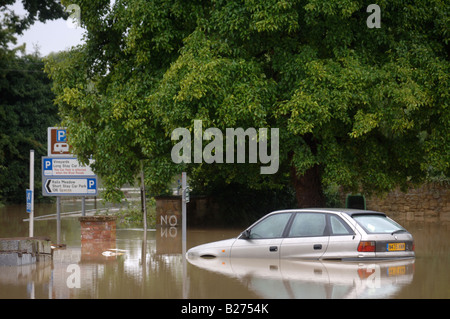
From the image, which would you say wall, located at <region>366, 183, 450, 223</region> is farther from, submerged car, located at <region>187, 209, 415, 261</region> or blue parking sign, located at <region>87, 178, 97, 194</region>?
submerged car, located at <region>187, 209, 415, 261</region>

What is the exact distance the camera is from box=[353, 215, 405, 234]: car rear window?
1285cm

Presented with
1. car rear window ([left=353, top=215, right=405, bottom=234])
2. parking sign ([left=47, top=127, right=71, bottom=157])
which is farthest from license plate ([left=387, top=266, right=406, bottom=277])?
parking sign ([left=47, top=127, right=71, bottom=157])

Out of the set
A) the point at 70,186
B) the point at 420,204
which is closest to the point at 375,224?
the point at 70,186

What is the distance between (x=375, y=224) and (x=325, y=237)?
974 mm

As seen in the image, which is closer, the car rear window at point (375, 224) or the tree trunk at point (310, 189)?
the car rear window at point (375, 224)

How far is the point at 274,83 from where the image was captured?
18.6 meters

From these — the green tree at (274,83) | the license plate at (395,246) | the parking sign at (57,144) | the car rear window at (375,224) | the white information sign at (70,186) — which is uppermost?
the green tree at (274,83)

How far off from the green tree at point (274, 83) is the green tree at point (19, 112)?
2599 cm

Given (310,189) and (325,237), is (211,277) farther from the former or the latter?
(310,189)

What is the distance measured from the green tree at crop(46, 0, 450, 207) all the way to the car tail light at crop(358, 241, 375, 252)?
515 centimetres

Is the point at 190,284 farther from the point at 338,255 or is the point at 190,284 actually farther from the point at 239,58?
the point at 239,58

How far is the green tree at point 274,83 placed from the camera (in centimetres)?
1758

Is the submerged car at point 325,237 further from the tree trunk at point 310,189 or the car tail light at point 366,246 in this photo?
the tree trunk at point 310,189

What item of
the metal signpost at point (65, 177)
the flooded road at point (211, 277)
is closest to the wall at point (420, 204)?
the flooded road at point (211, 277)
